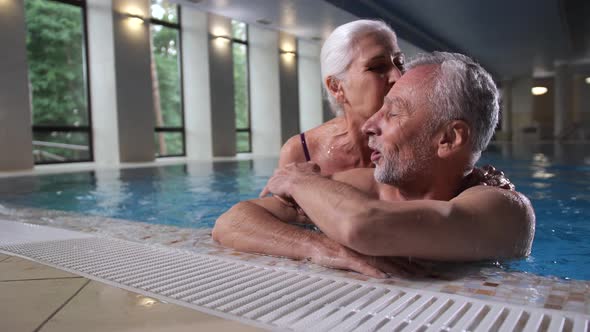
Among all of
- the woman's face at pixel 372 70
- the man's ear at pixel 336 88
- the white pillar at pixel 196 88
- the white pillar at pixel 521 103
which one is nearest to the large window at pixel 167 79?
the white pillar at pixel 196 88

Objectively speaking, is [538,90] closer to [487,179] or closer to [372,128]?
[487,179]

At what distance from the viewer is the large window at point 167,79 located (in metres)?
13.0

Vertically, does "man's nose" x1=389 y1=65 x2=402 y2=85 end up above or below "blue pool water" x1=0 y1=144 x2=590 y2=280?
above

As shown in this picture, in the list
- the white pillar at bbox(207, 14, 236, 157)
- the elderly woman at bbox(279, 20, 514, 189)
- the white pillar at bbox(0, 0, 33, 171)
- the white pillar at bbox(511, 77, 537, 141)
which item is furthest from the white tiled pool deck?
the white pillar at bbox(511, 77, 537, 141)

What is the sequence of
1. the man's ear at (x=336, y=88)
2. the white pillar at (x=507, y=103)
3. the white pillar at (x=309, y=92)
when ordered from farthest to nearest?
the white pillar at (x=507, y=103)
the white pillar at (x=309, y=92)
the man's ear at (x=336, y=88)

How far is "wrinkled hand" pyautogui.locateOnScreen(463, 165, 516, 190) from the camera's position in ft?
5.85

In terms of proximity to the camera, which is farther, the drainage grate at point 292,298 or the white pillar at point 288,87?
the white pillar at point 288,87

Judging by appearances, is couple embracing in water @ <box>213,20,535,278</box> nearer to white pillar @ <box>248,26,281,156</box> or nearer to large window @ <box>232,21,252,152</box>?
white pillar @ <box>248,26,281,156</box>

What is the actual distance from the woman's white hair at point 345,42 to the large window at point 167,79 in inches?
434

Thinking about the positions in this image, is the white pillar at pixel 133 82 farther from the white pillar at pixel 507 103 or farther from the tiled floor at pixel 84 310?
the white pillar at pixel 507 103

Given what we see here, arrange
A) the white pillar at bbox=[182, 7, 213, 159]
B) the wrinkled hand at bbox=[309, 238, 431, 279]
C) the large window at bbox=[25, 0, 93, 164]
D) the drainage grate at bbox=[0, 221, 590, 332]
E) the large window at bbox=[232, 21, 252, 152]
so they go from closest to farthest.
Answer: the drainage grate at bbox=[0, 221, 590, 332] < the wrinkled hand at bbox=[309, 238, 431, 279] < the large window at bbox=[25, 0, 93, 164] < the white pillar at bbox=[182, 7, 213, 159] < the large window at bbox=[232, 21, 252, 152]

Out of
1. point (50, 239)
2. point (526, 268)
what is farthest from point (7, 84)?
point (526, 268)

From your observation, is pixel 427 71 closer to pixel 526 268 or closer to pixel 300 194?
pixel 300 194

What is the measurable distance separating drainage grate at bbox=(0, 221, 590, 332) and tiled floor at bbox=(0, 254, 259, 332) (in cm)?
5
